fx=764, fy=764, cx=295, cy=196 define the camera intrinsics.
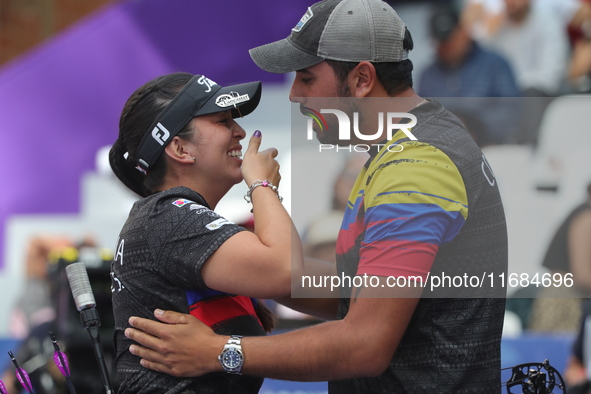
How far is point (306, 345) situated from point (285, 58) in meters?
Answer: 0.81

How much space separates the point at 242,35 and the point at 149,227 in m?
5.32

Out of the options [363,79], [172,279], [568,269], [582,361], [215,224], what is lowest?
[582,361]

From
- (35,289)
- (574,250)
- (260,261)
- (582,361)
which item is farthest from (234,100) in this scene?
(35,289)

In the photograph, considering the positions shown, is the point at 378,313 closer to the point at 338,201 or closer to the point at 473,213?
the point at 473,213

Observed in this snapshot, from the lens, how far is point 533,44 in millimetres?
6242

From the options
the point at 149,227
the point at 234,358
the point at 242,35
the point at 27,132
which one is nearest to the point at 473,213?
the point at 234,358

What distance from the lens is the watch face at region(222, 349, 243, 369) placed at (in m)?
1.94

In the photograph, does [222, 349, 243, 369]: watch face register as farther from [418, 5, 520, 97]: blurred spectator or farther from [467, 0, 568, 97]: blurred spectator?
[467, 0, 568, 97]: blurred spectator

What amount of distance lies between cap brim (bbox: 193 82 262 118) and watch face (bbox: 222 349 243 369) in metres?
0.73

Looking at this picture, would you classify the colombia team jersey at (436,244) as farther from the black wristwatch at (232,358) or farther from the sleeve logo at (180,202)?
the sleeve logo at (180,202)

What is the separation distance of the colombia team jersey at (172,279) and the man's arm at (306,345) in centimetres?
6

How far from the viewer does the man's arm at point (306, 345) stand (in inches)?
70.2

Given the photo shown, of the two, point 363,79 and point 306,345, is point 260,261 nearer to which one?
point 306,345

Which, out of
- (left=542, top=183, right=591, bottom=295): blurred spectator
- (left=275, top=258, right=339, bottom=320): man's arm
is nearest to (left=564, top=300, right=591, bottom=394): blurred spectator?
(left=542, top=183, right=591, bottom=295): blurred spectator
